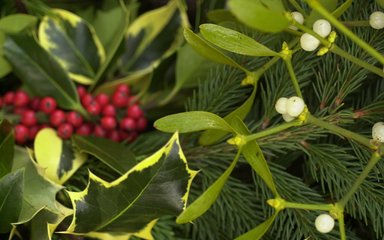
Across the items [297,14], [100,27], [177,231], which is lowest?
[177,231]

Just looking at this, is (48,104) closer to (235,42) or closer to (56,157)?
(56,157)

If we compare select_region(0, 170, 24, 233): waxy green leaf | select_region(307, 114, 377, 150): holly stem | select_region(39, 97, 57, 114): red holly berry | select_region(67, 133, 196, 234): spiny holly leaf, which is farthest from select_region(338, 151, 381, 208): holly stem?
select_region(39, 97, 57, 114): red holly berry

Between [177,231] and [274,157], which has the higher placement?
[274,157]

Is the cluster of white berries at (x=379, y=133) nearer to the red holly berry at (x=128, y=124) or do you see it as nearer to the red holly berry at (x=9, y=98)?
the red holly berry at (x=128, y=124)

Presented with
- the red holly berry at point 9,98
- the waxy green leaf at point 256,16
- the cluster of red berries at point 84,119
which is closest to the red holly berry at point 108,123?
the cluster of red berries at point 84,119

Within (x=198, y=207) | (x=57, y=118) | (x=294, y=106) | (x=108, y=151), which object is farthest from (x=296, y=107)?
(x=57, y=118)

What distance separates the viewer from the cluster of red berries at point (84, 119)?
2.34 feet

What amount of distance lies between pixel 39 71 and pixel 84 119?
0.27 feet

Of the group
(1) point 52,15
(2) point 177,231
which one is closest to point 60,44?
(1) point 52,15

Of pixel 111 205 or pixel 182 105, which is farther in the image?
pixel 182 105

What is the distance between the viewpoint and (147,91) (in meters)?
0.75

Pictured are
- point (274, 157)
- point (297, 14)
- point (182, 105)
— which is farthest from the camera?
point (182, 105)

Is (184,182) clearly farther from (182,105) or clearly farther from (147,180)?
(182,105)

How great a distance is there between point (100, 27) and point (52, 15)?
0.23ft
